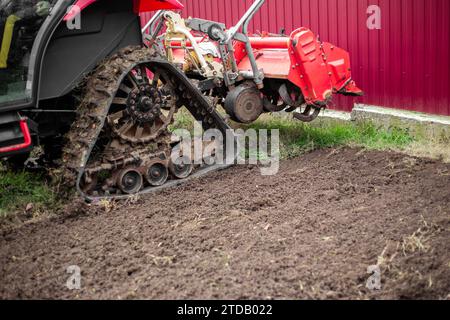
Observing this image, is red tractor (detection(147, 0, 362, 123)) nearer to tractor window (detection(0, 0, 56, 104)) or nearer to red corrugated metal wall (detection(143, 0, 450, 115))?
red corrugated metal wall (detection(143, 0, 450, 115))

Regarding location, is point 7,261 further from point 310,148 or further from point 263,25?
point 263,25

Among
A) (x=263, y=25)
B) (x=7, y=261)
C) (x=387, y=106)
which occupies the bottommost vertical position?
(x=7, y=261)

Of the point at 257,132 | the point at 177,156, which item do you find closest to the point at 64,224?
the point at 177,156

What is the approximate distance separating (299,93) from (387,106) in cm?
128

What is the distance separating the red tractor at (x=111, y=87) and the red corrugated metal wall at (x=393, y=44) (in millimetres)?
872

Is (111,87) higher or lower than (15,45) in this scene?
lower

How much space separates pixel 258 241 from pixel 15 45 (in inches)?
90.1

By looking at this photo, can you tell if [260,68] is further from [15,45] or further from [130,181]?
[15,45]

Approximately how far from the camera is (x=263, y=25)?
852 cm

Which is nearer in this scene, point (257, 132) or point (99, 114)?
point (99, 114)

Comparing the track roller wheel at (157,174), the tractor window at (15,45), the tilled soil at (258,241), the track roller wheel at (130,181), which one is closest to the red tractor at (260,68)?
the tilled soil at (258,241)

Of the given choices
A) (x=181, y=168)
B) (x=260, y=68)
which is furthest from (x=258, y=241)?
(x=260, y=68)

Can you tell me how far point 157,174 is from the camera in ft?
18.1

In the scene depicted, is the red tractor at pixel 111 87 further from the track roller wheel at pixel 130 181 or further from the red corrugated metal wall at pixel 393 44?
the red corrugated metal wall at pixel 393 44
